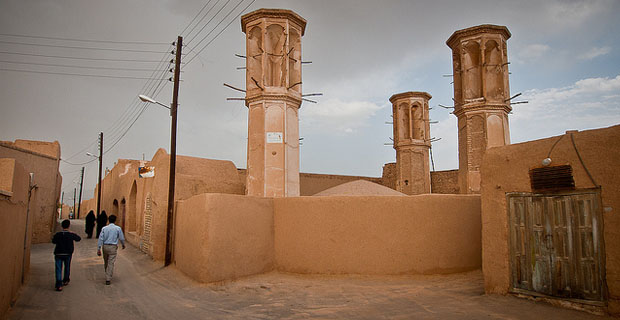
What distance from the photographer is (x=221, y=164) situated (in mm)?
14938

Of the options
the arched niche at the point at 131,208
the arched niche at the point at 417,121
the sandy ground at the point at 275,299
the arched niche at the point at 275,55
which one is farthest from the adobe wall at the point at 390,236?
the arched niche at the point at 417,121

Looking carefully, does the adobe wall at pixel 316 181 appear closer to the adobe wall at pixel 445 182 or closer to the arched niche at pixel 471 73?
the adobe wall at pixel 445 182

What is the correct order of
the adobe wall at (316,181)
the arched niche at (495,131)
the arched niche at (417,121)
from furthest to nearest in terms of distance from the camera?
1. the arched niche at (417,121)
2. the adobe wall at (316,181)
3. the arched niche at (495,131)

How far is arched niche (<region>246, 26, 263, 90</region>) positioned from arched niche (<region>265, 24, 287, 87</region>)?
271 millimetres

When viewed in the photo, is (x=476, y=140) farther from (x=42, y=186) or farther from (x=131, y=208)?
(x=42, y=186)

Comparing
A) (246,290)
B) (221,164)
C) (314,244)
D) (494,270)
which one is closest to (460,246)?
(494,270)

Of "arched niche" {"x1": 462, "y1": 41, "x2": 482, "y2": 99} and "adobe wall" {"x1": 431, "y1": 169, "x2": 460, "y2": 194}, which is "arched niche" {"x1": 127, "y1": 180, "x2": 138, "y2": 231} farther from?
"adobe wall" {"x1": 431, "y1": 169, "x2": 460, "y2": 194}

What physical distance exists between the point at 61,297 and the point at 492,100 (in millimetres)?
15895

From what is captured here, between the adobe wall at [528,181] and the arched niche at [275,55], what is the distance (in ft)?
30.4

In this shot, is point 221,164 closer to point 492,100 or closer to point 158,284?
point 158,284

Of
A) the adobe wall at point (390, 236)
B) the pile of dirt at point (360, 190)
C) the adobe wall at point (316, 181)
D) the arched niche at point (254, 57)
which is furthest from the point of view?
the adobe wall at point (316, 181)

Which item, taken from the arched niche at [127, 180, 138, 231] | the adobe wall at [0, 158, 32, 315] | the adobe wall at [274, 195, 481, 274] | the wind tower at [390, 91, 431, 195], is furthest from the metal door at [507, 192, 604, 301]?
the wind tower at [390, 91, 431, 195]

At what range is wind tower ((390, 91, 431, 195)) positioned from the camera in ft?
79.9

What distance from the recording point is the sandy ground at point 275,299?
5.95m
